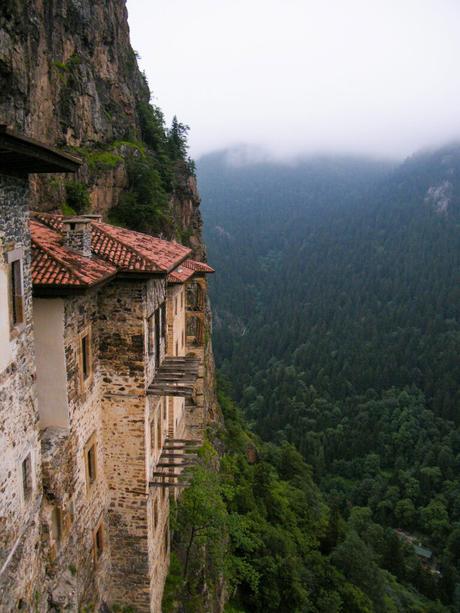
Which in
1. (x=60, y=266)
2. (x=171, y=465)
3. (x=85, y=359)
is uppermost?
(x=60, y=266)

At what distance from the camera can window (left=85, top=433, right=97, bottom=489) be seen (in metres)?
14.3

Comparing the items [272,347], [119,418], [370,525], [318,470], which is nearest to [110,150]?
[119,418]

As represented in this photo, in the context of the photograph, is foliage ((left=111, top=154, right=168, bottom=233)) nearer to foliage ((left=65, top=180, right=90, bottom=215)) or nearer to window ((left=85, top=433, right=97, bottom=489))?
foliage ((left=65, top=180, right=90, bottom=215))

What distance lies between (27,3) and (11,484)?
27498mm

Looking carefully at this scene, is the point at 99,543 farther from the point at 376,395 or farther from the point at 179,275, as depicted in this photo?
the point at 376,395

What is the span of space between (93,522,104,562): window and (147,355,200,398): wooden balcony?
176 inches

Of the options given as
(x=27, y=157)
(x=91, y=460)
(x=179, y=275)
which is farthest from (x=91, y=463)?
(x=179, y=275)

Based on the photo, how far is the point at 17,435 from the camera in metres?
10.3

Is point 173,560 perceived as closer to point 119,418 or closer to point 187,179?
point 119,418

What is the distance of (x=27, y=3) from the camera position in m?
27.3

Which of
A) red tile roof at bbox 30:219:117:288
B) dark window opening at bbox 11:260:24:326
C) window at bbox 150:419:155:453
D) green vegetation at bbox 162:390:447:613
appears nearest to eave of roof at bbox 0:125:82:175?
dark window opening at bbox 11:260:24:326

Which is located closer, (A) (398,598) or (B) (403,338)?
(A) (398,598)

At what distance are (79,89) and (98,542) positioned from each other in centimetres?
3154

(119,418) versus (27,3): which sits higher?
(27,3)
